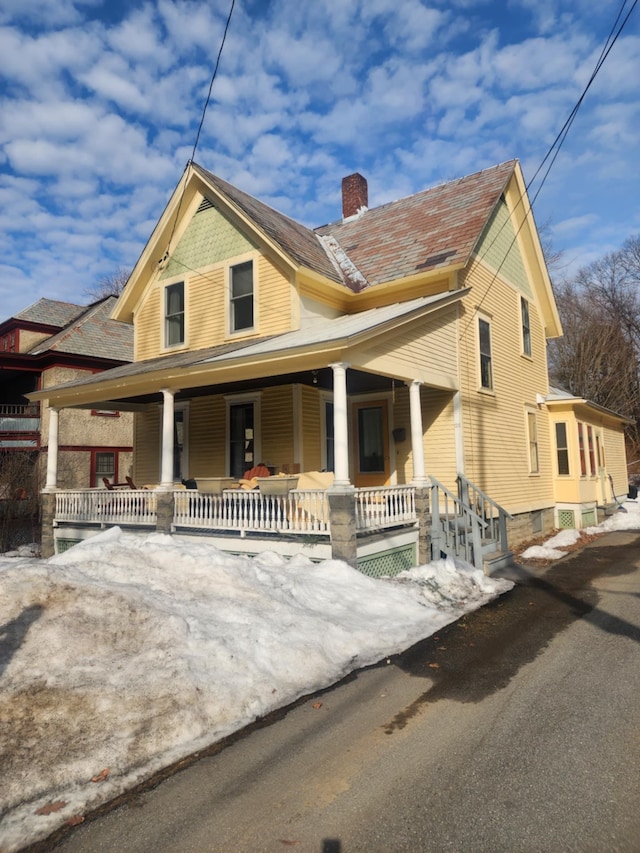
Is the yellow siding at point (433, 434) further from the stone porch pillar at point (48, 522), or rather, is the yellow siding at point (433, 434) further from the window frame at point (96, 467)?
the window frame at point (96, 467)

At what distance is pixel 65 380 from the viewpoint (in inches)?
909

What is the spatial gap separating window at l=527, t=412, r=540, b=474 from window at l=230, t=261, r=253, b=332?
28.4 ft

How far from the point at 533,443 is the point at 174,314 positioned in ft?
35.4

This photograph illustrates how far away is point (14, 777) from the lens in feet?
11.5

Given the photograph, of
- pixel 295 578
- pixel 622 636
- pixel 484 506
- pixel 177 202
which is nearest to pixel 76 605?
pixel 295 578

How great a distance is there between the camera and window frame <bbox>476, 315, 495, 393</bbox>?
13.3 m

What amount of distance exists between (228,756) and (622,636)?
4.95m

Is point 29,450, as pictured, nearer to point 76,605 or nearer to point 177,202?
point 177,202

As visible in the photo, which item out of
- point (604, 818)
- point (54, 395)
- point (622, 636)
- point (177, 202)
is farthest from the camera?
point (177, 202)

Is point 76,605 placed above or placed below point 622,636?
above

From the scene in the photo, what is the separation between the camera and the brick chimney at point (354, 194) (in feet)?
59.3

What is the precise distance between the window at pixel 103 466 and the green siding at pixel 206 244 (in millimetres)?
11006

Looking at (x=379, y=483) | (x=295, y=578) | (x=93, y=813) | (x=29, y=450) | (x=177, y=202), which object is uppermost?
(x=177, y=202)

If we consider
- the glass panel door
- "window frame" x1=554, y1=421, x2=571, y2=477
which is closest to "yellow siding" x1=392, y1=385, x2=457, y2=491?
the glass panel door
